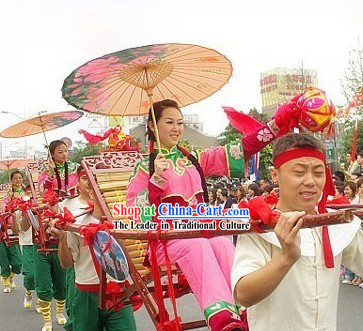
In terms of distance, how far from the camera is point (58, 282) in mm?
6066

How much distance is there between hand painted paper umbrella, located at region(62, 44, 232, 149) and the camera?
10.2 ft

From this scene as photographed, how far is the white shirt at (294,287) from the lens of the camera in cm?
183

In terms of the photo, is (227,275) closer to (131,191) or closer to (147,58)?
(131,191)

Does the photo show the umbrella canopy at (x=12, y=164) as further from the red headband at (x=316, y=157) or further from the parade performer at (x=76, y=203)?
the red headband at (x=316, y=157)

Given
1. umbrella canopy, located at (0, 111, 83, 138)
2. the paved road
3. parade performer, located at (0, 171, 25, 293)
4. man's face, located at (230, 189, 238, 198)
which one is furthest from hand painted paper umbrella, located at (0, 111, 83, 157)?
man's face, located at (230, 189, 238, 198)

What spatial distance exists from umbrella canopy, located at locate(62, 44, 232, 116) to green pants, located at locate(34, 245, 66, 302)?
8.82 ft

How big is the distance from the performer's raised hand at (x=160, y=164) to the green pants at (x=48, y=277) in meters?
3.10

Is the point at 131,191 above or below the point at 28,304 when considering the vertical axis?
above

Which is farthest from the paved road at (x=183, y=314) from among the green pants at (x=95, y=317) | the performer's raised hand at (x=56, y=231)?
the performer's raised hand at (x=56, y=231)

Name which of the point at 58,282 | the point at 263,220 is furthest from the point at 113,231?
the point at 58,282

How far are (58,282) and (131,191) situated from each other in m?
2.97

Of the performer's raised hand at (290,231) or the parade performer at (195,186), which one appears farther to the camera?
the parade performer at (195,186)

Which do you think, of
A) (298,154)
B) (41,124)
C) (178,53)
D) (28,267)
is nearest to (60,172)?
(41,124)

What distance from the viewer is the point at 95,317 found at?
3.55 meters
